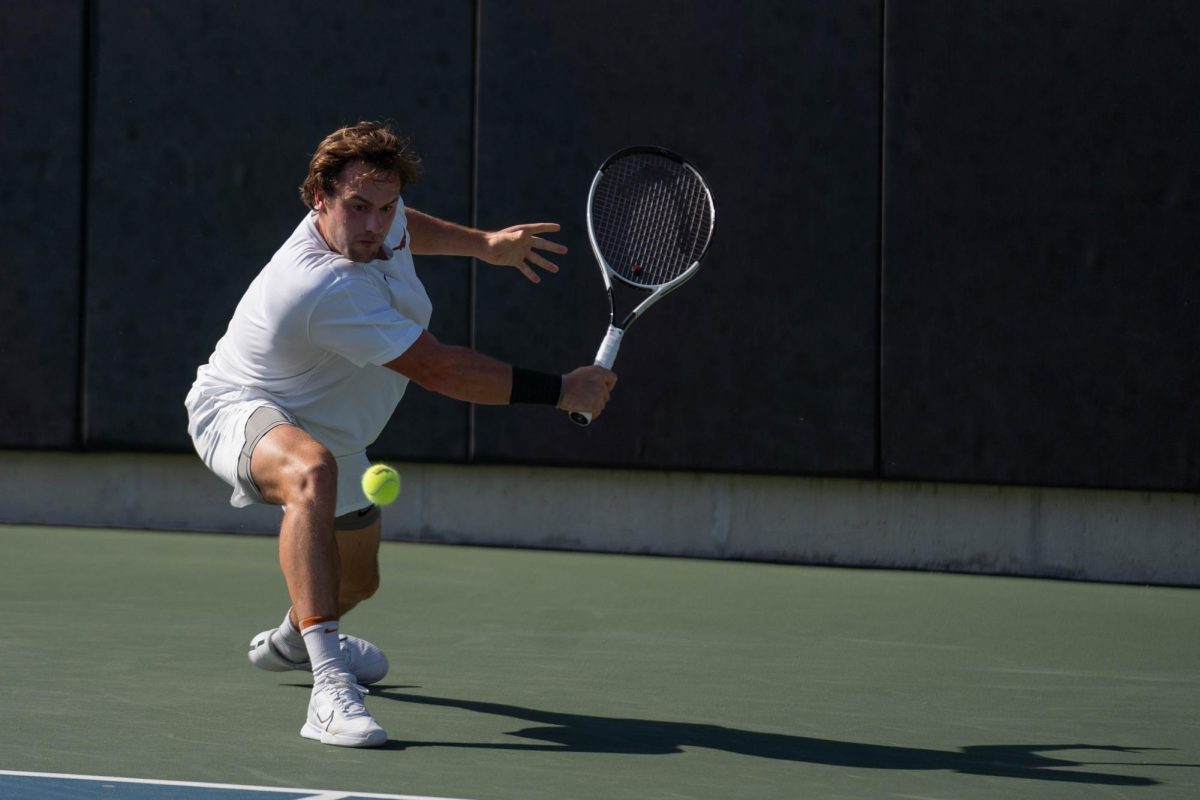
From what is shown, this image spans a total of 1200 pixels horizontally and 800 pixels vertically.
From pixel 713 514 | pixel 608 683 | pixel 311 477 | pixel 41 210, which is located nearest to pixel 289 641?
pixel 311 477

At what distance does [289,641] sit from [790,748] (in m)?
1.40

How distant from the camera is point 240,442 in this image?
418 cm

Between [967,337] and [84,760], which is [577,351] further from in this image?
[84,760]

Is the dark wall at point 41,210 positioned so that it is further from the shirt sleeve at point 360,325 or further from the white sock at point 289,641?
the shirt sleeve at point 360,325

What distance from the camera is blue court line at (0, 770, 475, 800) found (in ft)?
10.8

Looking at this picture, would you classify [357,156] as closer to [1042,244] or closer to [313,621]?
[313,621]

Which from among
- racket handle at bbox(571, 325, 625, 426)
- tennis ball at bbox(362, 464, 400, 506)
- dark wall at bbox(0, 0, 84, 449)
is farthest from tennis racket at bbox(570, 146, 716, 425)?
dark wall at bbox(0, 0, 84, 449)

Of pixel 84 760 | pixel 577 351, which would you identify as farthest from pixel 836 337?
pixel 84 760

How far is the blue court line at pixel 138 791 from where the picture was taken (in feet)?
10.8

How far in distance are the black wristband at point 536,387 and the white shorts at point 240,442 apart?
576mm

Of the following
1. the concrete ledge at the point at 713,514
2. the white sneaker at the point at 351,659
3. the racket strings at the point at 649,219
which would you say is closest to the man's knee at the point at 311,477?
the white sneaker at the point at 351,659

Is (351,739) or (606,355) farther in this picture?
(606,355)

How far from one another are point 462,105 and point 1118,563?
3405 millimetres

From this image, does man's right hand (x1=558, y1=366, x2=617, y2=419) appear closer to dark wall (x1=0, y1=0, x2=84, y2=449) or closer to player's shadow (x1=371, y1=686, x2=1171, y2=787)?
player's shadow (x1=371, y1=686, x2=1171, y2=787)
